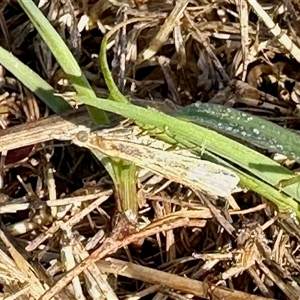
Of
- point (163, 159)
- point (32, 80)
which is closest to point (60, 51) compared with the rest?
point (32, 80)

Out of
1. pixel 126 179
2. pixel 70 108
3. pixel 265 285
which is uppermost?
pixel 70 108

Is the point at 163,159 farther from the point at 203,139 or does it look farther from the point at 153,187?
the point at 153,187

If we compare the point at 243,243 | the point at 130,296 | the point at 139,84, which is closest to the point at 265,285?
the point at 243,243

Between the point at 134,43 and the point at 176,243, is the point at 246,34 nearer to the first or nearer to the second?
the point at 134,43

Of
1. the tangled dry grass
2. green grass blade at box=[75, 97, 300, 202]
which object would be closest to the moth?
green grass blade at box=[75, 97, 300, 202]

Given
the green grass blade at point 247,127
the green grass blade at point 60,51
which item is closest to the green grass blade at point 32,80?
the green grass blade at point 60,51

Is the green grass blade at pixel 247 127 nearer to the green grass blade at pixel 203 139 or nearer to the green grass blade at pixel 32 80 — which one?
the green grass blade at pixel 203 139
